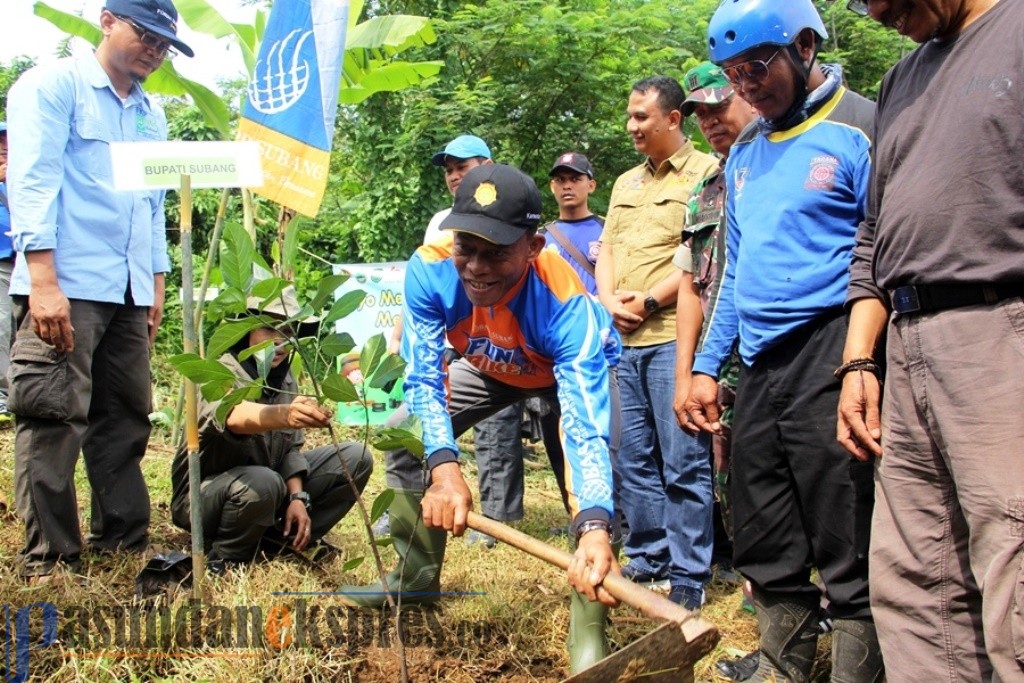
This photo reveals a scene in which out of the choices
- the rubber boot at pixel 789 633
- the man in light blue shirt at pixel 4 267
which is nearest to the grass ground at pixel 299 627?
the rubber boot at pixel 789 633

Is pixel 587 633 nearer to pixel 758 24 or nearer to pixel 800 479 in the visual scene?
pixel 800 479

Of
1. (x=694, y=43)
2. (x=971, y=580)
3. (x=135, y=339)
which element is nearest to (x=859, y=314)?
(x=971, y=580)

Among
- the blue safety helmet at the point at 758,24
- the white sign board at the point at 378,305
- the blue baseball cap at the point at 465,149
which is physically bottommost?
the white sign board at the point at 378,305

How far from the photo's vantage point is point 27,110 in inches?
123

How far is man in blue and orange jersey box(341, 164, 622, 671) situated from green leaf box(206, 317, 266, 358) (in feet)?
1.94

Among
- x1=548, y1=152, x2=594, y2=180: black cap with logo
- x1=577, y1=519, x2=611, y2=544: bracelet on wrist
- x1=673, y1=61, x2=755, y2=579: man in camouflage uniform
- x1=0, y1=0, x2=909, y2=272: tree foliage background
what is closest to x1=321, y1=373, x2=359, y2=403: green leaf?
x1=577, y1=519, x2=611, y2=544: bracelet on wrist

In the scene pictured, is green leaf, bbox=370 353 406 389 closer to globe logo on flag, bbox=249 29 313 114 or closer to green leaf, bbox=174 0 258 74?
globe logo on flag, bbox=249 29 313 114

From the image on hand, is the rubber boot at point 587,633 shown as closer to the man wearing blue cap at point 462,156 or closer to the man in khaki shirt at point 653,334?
the man in khaki shirt at point 653,334

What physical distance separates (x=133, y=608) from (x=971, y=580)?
244 centimetres

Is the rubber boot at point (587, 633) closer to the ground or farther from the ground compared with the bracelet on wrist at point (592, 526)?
closer to the ground

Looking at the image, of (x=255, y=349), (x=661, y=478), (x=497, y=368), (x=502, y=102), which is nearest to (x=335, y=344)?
(x=255, y=349)

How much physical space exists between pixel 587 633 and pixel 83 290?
221cm

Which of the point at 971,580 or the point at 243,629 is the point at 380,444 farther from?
the point at 971,580

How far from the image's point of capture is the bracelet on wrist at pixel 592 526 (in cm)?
230
